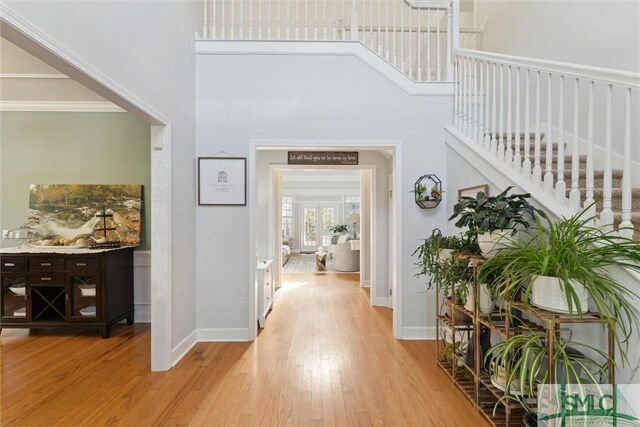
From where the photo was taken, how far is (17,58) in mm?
2871

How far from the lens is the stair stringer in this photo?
10.8 feet

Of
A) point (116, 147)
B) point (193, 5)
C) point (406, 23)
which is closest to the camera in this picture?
point (193, 5)

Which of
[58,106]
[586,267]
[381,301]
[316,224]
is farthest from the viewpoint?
[316,224]

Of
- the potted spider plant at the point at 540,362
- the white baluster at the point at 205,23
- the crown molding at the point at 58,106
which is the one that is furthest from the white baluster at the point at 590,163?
the crown molding at the point at 58,106

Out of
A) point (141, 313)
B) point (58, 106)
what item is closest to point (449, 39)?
point (58, 106)

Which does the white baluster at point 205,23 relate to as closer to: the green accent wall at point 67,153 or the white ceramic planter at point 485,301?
the green accent wall at point 67,153

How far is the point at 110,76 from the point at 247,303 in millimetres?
2262

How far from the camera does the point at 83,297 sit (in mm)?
3338

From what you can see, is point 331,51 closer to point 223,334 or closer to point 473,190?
point 473,190

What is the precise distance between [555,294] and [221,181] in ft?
9.26

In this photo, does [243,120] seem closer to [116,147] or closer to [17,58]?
[116,147]

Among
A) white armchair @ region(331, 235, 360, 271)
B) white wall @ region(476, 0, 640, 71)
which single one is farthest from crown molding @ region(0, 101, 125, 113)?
white armchair @ region(331, 235, 360, 271)

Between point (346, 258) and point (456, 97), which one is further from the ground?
point (456, 97)

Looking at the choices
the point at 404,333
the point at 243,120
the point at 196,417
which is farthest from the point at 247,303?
the point at 243,120
